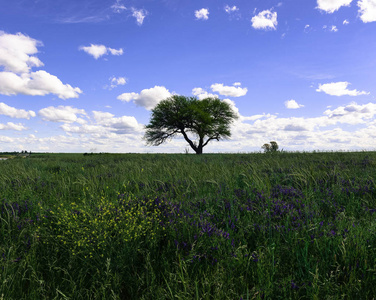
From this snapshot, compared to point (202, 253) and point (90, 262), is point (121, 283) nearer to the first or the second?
point (90, 262)

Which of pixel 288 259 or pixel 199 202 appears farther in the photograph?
pixel 199 202

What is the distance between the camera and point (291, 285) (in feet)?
7.45

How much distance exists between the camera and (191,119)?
43.3 meters

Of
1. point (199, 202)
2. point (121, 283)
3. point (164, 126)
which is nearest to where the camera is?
point (121, 283)

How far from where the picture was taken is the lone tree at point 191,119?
42.6 m

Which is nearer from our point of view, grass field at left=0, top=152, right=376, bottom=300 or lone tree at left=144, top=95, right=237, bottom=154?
grass field at left=0, top=152, right=376, bottom=300

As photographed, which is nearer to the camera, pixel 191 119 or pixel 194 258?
pixel 194 258

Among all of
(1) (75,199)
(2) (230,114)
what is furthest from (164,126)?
(1) (75,199)

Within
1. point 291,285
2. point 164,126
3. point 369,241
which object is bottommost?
point 291,285

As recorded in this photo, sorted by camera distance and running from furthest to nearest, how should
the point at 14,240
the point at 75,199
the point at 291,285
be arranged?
the point at 75,199, the point at 14,240, the point at 291,285

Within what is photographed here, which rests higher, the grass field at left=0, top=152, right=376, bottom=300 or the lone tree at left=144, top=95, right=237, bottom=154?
the lone tree at left=144, top=95, right=237, bottom=154

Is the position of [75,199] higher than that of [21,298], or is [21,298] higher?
[75,199]

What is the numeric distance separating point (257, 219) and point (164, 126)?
42146 mm

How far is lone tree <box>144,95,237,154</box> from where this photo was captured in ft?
140
